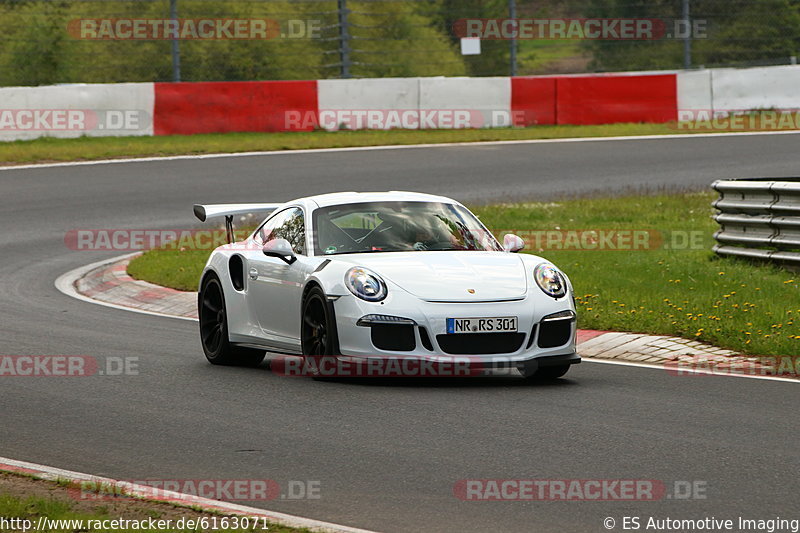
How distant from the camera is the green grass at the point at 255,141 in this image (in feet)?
82.5

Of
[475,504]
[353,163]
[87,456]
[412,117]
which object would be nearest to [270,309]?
[87,456]

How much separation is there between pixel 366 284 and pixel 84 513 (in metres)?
3.52

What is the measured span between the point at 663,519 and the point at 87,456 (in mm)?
3002

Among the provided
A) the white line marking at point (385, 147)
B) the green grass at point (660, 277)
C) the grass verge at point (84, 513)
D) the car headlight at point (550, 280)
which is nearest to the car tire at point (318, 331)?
the car headlight at point (550, 280)

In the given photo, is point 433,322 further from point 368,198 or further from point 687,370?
point 687,370

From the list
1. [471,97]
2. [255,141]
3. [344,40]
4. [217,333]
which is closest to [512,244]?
[217,333]

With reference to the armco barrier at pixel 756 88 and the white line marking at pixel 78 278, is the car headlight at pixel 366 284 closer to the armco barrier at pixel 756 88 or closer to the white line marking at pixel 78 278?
the white line marking at pixel 78 278

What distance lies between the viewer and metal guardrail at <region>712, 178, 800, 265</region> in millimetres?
13414

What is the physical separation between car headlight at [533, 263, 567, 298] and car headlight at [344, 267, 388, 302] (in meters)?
1.03

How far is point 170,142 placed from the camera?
2589cm

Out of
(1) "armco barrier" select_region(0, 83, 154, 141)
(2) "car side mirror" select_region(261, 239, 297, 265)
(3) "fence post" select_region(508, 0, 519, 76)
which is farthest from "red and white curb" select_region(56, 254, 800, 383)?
(3) "fence post" select_region(508, 0, 519, 76)

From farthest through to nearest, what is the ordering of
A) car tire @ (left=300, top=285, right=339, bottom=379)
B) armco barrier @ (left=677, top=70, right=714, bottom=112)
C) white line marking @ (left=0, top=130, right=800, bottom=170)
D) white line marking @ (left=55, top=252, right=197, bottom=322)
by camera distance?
armco barrier @ (left=677, top=70, right=714, bottom=112) < white line marking @ (left=0, top=130, right=800, bottom=170) < white line marking @ (left=55, top=252, right=197, bottom=322) < car tire @ (left=300, top=285, right=339, bottom=379)

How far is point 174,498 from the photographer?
6000 mm

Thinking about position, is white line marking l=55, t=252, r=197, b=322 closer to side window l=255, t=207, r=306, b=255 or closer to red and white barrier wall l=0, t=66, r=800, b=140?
side window l=255, t=207, r=306, b=255
